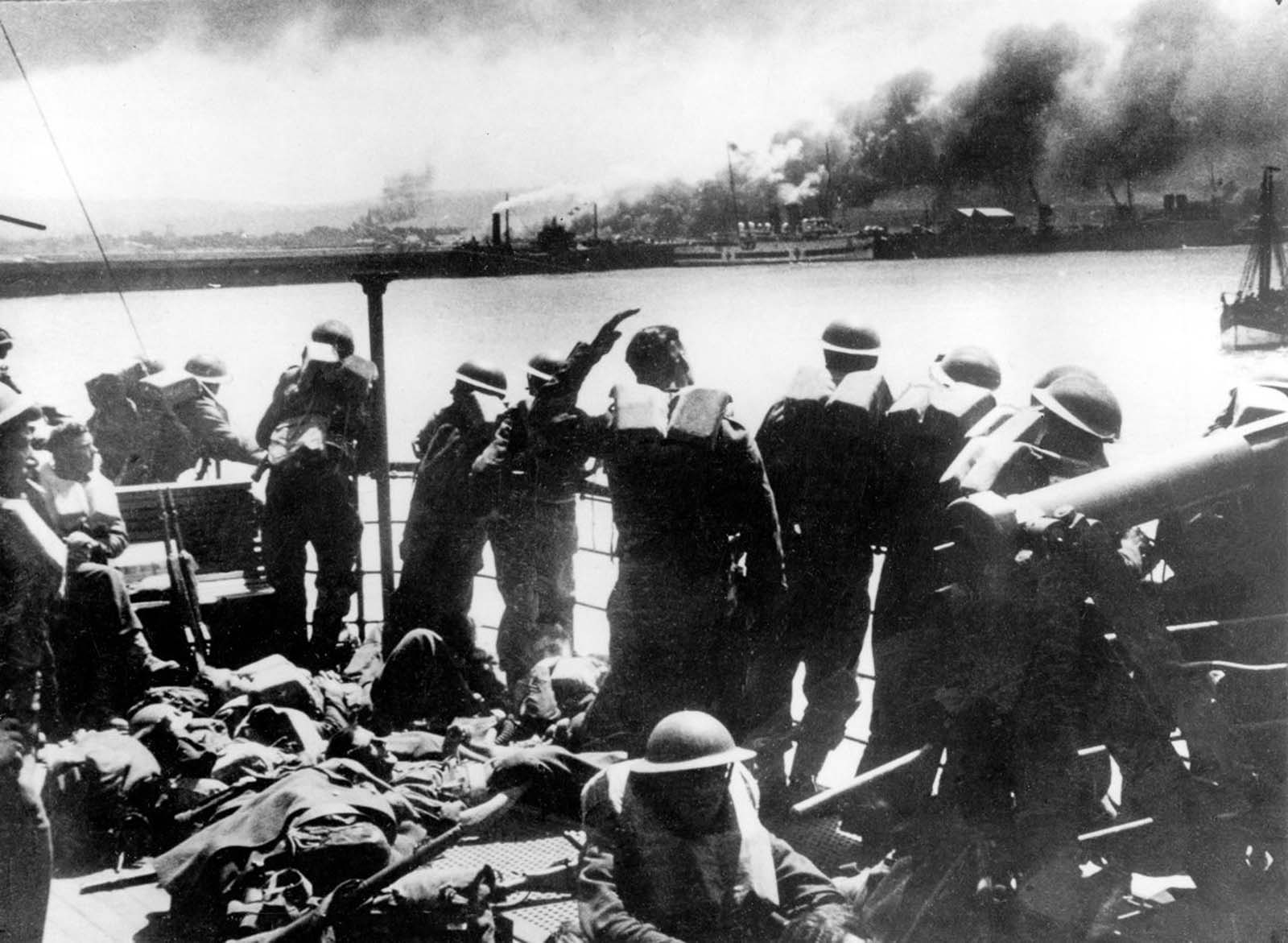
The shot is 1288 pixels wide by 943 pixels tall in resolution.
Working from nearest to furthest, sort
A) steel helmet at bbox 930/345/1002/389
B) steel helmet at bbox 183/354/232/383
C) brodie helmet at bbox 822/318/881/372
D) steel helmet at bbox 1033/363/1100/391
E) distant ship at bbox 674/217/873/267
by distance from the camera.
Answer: steel helmet at bbox 1033/363/1100/391, brodie helmet at bbox 822/318/881/372, steel helmet at bbox 930/345/1002/389, steel helmet at bbox 183/354/232/383, distant ship at bbox 674/217/873/267

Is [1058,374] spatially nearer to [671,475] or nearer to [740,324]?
[671,475]

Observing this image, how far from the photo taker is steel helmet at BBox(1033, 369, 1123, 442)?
4.15 metres

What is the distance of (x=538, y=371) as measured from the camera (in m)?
6.37

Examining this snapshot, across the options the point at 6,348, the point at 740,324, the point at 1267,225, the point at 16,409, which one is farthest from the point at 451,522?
the point at 740,324

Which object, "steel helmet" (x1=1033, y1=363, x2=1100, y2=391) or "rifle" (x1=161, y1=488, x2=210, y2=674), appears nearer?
"steel helmet" (x1=1033, y1=363, x2=1100, y2=391)

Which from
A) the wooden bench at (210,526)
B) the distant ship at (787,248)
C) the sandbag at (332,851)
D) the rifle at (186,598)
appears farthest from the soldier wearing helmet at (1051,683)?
the distant ship at (787,248)

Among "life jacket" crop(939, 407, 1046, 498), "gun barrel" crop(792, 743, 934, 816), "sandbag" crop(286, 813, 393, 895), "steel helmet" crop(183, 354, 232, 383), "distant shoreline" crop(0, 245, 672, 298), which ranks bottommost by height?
"sandbag" crop(286, 813, 393, 895)

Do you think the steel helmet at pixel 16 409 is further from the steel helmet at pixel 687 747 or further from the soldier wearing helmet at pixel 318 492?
the soldier wearing helmet at pixel 318 492

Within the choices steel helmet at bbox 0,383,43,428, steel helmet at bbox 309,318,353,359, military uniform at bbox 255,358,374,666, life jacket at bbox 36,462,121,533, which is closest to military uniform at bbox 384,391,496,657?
military uniform at bbox 255,358,374,666

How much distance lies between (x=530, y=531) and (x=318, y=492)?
1852mm

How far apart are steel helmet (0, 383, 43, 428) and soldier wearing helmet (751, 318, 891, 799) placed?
10.7ft

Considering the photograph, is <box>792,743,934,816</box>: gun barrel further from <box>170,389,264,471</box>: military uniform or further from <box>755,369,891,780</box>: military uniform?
<box>170,389,264,471</box>: military uniform

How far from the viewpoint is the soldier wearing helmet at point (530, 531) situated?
638 cm

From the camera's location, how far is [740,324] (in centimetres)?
3634
